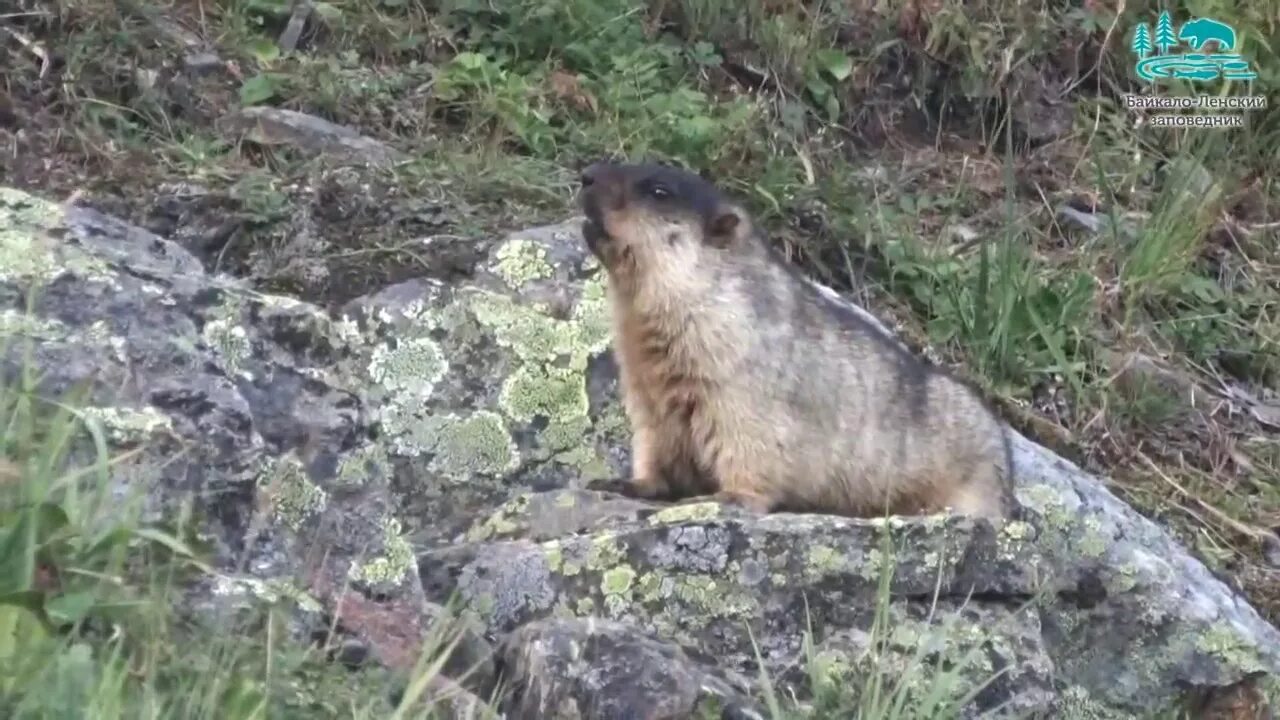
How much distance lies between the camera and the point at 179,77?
7473mm

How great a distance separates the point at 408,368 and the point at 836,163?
11.1 ft

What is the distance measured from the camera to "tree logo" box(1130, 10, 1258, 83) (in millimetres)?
9297

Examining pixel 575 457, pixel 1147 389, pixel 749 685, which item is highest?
pixel 749 685

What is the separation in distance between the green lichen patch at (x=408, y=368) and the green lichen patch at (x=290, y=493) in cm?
130

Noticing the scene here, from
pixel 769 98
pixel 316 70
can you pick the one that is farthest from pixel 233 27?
pixel 769 98

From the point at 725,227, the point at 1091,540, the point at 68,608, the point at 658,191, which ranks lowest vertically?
the point at 1091,540

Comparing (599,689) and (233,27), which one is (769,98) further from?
(599,689)

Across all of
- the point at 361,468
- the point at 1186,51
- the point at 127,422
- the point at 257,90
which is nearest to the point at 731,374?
the point at 361,468

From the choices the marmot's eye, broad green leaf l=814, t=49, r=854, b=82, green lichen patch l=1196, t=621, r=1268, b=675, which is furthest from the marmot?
broad green leaf l=814, t=49, r=854, b=82

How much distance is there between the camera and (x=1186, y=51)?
9.38m

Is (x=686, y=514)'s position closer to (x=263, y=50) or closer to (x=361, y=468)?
(x=361, y=468)

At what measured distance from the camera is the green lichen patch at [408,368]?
5539 millimetres

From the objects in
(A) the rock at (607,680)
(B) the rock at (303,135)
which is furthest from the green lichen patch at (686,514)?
(B) the rock at (303,135)

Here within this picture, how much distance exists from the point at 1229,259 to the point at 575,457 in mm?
4336
